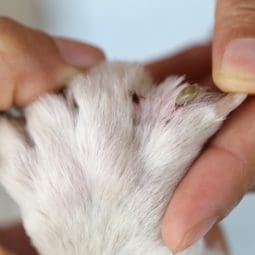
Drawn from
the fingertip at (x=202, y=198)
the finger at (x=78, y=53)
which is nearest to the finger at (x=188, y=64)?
the finger at (x=78, y=53)

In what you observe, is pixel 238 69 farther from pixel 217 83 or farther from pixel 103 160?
pixel 103 160

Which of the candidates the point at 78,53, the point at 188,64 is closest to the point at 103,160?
the point at 78,53

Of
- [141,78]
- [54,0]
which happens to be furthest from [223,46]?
[54,0]

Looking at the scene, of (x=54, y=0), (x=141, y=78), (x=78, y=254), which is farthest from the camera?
(x=54, y=0)

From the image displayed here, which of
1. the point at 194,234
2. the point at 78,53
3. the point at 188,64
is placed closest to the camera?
the point at 194,234

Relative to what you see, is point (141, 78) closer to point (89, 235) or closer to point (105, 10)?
point (89, 235)

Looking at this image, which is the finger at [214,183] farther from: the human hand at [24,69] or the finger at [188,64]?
the finger at [188,64]
